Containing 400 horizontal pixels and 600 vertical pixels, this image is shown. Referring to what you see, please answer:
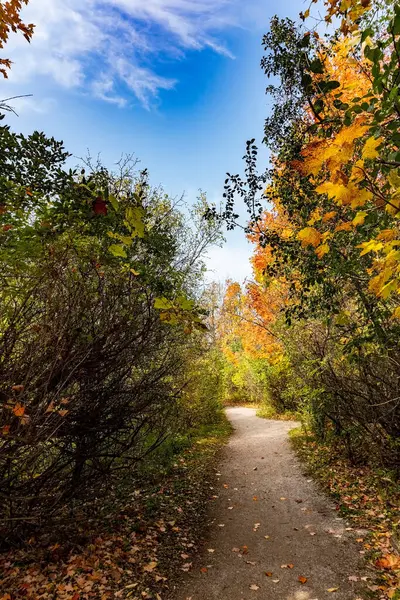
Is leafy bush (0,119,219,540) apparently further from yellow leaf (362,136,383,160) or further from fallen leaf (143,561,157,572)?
yellow leaf (362,136,383,160)

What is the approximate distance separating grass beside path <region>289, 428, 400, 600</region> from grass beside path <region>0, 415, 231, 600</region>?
2.29m

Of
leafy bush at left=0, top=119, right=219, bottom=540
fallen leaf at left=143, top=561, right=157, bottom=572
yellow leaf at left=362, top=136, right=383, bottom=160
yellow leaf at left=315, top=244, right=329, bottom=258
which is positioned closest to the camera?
yellow leaf at left=362, top=136, right=383, bottom=160

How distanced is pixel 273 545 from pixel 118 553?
7.07 feet

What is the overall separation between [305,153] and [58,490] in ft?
18.6

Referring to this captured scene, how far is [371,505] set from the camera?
5.77 m

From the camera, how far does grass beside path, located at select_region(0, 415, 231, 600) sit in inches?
150

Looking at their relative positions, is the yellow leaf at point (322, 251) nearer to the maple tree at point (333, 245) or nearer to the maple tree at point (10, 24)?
the maple tree at point (333, 245)

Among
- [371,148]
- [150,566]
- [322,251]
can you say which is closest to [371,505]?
[150,566]

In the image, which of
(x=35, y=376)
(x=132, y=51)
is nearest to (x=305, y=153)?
(x=132, y=51)

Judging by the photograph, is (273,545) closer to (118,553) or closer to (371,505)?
(371,505)

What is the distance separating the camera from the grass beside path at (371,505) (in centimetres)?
392

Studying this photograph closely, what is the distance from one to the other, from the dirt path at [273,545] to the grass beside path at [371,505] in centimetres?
21

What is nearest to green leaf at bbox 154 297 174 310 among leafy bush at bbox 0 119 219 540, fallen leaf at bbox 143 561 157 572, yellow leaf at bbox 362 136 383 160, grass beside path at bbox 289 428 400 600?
yellow leaf at bbox 362 136 383 160

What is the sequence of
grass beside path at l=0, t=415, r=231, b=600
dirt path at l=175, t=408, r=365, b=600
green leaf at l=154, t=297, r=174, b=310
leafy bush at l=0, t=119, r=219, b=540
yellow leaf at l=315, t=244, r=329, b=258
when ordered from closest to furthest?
green leaf at l=154, t=297, r=174, b=310
yellow leaf at l=315, t=244, r=329, b=258
leafy bush at l=0, t=119, r=219, b=540
grass beside path at l=0, t=415, r=231, b=600
dirt path at l=175, t=408, r=365, b=600
